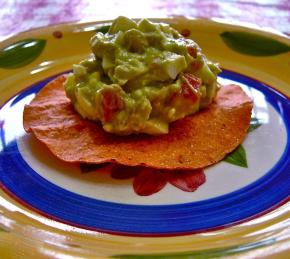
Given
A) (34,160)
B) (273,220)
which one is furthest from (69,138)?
(273,220)

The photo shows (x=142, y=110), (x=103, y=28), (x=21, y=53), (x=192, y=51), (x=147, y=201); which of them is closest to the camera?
(x=147, y=201)

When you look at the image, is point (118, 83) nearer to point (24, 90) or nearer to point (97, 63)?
point (97, 63)

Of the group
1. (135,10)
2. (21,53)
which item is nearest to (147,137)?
(21,53)

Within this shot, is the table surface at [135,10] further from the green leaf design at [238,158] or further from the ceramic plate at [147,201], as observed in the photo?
the green leaf design at [238,158]

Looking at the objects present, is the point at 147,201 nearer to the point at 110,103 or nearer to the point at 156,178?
the point at 156,178

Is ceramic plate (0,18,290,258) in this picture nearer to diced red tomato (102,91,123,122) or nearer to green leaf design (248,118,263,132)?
green leaf design (248,118,263,132)

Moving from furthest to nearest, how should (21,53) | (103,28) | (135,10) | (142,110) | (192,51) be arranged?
(135,10) < (103,28) < (21,53) < (192,51) < (142,110)

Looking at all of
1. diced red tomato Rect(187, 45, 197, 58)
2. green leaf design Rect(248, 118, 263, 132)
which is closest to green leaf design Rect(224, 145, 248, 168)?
green leaf design Rect(248, 118, 263, 132)

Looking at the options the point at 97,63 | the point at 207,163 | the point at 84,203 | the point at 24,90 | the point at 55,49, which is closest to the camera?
the point at 84,203
